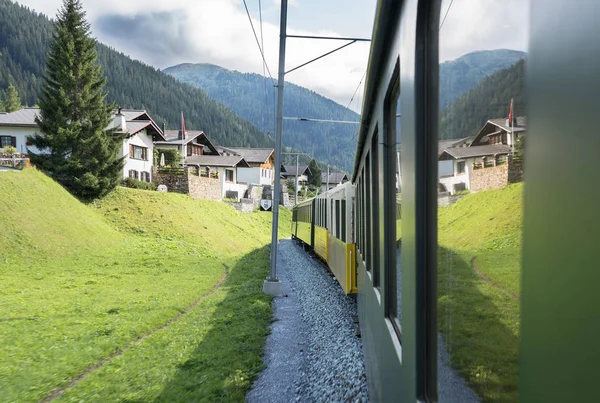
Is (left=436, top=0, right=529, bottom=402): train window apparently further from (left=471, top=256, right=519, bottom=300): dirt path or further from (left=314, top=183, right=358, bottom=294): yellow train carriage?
(left=314, top=183, right=358, bottom=294): yellow train carriage

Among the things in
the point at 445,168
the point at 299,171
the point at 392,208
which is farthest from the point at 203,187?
the point at 299,171

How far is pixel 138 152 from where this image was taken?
42719mm

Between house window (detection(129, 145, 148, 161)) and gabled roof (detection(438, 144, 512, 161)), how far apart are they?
42.5 metres

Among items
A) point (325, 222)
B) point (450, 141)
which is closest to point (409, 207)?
point (450, 141)

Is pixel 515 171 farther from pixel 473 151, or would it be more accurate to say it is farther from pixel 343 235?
pixel 343 235

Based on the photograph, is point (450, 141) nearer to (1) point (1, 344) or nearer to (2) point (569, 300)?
(2) point (569, 300)

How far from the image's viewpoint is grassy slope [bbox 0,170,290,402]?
7207 mm

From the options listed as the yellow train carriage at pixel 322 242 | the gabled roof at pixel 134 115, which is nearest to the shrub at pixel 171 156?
the gabled roof at pixel 134 115

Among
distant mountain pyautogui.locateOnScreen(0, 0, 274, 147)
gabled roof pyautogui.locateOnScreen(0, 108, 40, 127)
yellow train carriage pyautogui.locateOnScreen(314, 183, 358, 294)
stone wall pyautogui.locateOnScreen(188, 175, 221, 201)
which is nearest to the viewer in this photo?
yellow train carriage pyautogui.locateOnScreen(314, 183, 358, 294)

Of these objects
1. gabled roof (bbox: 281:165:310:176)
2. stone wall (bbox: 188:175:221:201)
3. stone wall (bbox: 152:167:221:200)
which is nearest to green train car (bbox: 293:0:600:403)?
stone wall (bbox: 152:167:221:200)

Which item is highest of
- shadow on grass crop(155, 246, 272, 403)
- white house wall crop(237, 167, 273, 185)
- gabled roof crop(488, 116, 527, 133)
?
white house wall crop(237, 167, 273, 185)

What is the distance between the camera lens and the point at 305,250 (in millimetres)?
25562

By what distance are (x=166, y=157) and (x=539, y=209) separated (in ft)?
186

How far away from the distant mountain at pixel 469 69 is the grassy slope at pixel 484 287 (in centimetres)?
24
